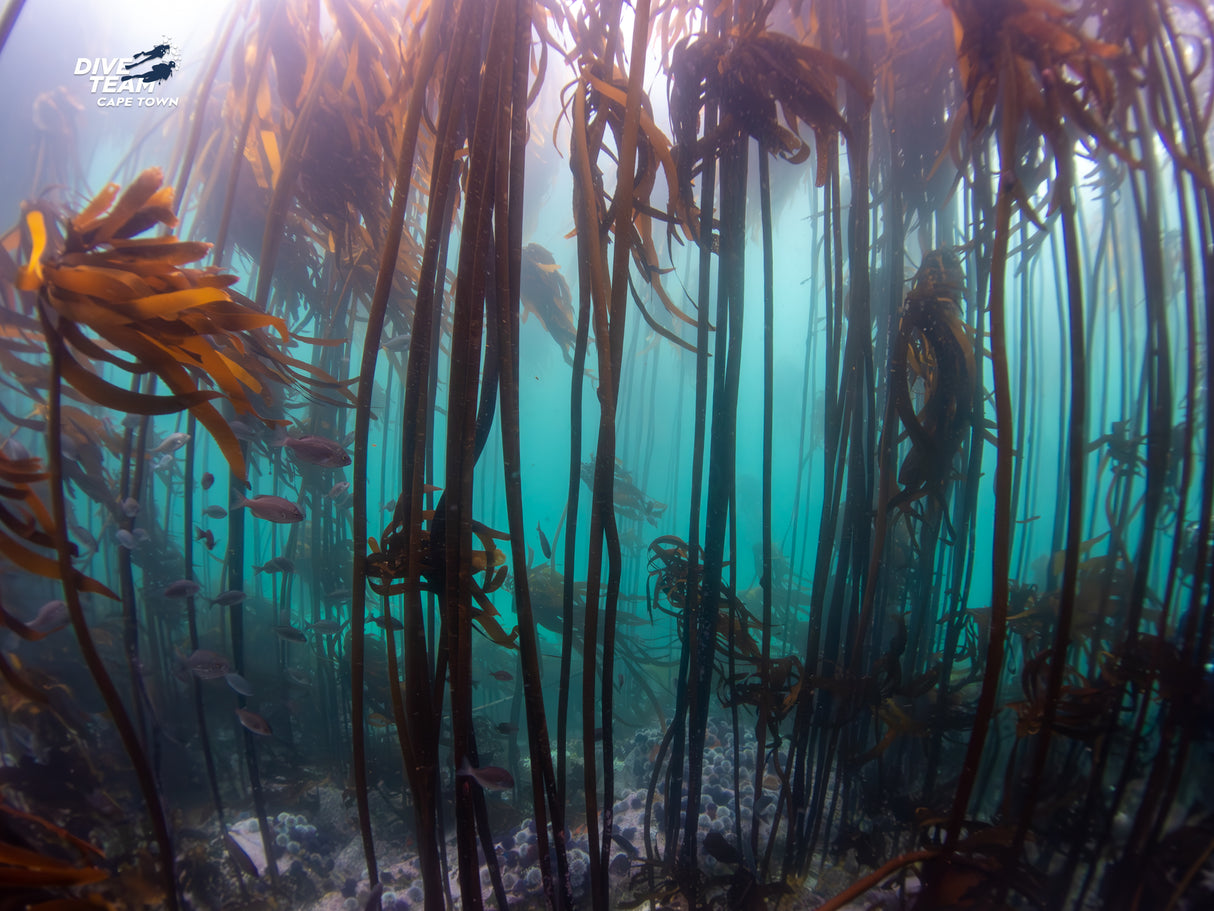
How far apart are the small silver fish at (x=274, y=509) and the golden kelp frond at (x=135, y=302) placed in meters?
1.75

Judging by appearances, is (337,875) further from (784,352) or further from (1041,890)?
(784,352)

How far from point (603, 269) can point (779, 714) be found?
2.69 m

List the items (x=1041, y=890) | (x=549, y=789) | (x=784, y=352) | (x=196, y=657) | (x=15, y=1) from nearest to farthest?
(x=549, y=789)
(x=15, y=1)
(x=1041, y=890)
(x=196, y=657)
(x=784, y=352)

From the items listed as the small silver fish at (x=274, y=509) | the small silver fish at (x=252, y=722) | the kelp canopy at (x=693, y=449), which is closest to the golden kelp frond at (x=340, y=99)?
the kelp canopy at (x=693, y=449)

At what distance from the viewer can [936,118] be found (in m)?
3.28

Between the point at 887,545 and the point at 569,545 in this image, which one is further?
the point at 887,545

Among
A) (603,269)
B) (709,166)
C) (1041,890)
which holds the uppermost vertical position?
(709,166)

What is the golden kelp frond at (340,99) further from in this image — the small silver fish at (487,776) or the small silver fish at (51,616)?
the small silver fish at (487,776)

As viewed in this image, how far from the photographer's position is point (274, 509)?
3215 mm

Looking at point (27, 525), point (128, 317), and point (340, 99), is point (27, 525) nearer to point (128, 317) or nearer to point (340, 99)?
point (128, 317)

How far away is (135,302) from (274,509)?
7.03 feet

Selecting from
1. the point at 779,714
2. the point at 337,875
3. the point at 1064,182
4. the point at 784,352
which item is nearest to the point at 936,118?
the point at 1064,182

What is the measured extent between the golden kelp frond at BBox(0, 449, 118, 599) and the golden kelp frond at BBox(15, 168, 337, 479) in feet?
1.28

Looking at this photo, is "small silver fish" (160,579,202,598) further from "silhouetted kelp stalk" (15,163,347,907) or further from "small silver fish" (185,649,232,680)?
"silhouetted kelp stalk" (15,163,347,907)
